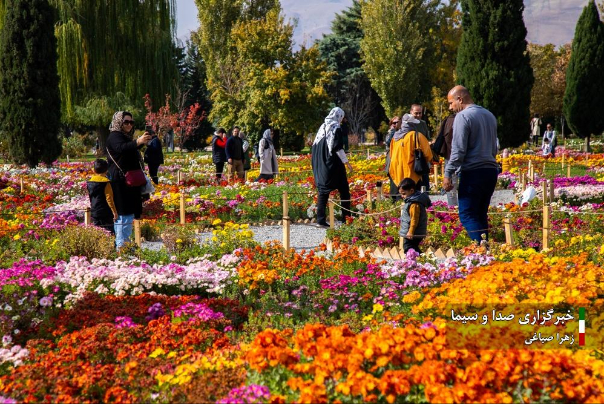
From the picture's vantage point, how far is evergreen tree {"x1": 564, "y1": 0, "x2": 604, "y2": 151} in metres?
30.5

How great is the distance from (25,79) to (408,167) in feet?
54.9

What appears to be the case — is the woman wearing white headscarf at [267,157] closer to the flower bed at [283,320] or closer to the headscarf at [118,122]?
the flower bed at [283,320]

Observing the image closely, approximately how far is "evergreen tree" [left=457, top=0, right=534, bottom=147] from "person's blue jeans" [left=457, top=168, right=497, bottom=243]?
20385 mm

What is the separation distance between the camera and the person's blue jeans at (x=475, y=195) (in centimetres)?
689

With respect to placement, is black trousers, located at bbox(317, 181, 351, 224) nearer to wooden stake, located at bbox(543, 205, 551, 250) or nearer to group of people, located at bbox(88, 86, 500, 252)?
group of people, located at bbox(88, 86, 500, 252)

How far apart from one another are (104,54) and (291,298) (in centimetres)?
2239

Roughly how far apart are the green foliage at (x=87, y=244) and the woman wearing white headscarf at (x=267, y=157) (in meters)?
8.48

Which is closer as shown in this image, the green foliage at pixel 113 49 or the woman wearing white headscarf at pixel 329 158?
the woman wearing white headscarf at pixel 329 158

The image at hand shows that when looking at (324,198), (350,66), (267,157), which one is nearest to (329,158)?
(324,198)

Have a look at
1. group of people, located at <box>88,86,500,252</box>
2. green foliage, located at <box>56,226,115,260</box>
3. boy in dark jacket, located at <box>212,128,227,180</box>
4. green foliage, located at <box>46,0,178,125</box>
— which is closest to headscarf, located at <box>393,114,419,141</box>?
group of people, located at <box>88,86,500,252</box>

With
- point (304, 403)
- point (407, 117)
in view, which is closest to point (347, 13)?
point (407, 117)

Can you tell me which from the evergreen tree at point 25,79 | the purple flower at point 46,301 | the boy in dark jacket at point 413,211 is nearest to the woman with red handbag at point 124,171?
the purple flower at point 46,301

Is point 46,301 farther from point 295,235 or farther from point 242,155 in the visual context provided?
point 242,155

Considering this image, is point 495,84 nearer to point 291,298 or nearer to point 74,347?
point 291,298
